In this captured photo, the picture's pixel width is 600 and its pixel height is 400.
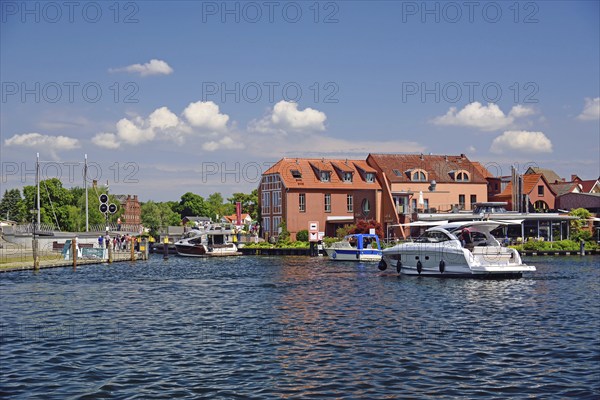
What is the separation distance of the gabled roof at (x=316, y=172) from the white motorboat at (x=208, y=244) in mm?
11622

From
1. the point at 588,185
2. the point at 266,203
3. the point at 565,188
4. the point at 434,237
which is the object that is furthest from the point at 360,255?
the point at 588,185

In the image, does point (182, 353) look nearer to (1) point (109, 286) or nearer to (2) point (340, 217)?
(1) point (109, 286)

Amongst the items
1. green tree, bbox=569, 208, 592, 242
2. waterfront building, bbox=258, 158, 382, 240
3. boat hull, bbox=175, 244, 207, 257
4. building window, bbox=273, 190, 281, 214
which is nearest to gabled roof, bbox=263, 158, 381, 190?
waterfront building, bbox=258, 158, 382, 240

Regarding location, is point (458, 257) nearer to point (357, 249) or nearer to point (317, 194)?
point (357, 249)

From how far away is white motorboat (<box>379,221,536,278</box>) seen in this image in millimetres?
46500

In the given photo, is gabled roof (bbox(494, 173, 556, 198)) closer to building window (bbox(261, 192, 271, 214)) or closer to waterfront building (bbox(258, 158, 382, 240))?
waterfront building (bbox(258, 158, 382, 240))

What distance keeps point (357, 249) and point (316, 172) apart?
3392 cm

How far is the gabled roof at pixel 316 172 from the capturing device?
97.9 m

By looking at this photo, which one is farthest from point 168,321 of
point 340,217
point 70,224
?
point 70,224

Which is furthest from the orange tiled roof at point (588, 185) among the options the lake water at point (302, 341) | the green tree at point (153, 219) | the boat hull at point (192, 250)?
the green tree at point (153, 219)

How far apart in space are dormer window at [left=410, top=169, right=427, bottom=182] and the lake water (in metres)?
57.3

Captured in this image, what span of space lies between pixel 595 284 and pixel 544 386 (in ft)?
90.1

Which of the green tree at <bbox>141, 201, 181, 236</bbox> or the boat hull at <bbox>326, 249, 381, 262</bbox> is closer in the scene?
the boat hull at <bbox>326, 249, 381, 262</bbox>

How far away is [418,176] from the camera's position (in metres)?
101
